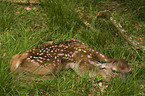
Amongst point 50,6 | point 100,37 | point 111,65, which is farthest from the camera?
point 50,6

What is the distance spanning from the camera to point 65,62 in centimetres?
385

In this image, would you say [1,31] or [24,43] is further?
[1,31]

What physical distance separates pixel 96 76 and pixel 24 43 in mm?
1849

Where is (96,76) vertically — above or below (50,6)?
below

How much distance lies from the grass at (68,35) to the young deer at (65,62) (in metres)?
0.17

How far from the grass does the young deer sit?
17 centimetres

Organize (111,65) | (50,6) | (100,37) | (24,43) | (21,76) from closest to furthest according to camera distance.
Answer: (21,76)
(111,65)
(24,43)
(100,37)
(50,6)

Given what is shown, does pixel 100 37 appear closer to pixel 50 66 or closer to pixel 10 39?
pixel 50 66

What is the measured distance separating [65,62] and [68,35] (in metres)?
1.71

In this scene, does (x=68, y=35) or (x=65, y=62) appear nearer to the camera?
(x=65, y=62)

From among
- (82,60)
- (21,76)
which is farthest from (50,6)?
(21,76)

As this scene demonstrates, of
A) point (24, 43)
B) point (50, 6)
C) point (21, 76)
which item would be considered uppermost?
point (50, 6)

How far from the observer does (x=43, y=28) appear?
18.0ft

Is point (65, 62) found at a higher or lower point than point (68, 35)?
lower
